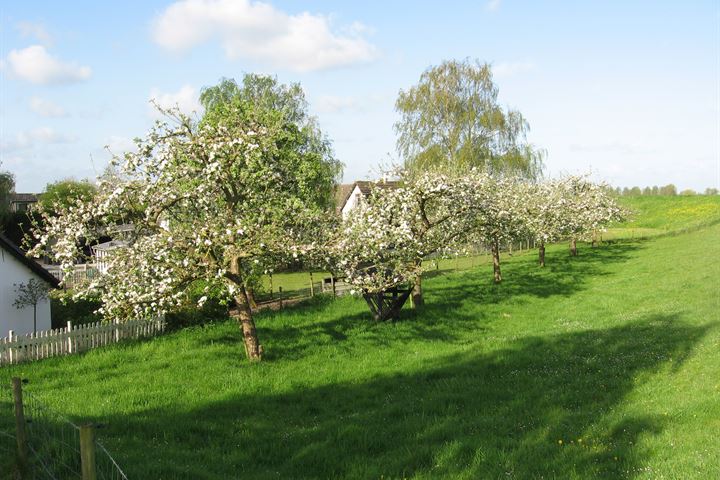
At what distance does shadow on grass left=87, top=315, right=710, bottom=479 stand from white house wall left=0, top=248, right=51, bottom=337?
1777cm

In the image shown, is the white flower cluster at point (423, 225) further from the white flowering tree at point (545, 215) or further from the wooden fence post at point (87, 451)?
the wooden fence post at point (87, 451)

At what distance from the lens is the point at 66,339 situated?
21.3 metres

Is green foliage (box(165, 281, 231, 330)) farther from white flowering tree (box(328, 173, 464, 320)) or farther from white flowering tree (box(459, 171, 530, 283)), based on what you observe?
white flowering tree (box(459, 171, 530, 283))

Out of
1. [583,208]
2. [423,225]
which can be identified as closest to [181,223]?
[423,225]

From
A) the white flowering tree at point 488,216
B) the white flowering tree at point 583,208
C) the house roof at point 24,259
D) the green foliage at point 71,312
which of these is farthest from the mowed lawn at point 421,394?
the white flowering tree at point 583,208

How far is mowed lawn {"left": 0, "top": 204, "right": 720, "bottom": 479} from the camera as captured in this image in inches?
425

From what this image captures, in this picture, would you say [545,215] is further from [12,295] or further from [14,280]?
[12,295]

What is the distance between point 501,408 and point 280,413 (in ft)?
17.9

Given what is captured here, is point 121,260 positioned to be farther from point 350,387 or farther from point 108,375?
point 350,387

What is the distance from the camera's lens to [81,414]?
1403cm

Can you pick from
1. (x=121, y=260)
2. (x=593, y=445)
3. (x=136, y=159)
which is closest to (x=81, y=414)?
(x=121, y=260)

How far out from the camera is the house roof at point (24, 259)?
28.0 meters

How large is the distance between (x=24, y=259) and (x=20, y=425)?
74.4 ft

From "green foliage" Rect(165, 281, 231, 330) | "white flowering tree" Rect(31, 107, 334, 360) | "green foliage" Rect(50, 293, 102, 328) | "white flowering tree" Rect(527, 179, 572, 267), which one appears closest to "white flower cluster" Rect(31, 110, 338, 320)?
"white flowering tree" Rect(31, 107, 334, 360)
